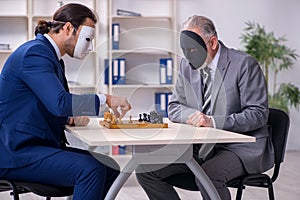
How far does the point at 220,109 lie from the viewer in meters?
3.02

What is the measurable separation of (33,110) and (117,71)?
3.97 metres

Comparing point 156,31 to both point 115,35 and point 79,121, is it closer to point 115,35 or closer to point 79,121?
point 115,35

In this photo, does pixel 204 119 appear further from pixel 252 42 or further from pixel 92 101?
pixel 252 42

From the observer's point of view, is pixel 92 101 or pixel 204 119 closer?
pixel 92 101

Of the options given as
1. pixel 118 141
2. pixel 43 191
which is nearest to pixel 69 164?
pixel 43 191

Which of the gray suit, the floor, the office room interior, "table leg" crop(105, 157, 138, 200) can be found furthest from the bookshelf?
"table leg" crop(105, 157, 138, 200)

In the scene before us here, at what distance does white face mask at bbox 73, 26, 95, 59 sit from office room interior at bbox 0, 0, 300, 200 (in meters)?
3.45

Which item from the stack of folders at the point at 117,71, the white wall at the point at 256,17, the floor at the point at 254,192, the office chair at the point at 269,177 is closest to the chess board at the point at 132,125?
the office chair at the point at 269,177

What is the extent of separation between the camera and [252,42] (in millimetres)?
6664

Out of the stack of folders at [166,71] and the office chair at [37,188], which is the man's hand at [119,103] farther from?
the stack of folders at [166,71]

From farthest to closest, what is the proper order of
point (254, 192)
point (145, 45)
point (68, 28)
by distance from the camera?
1. point (145, 45)
2. point (254, 192)
3. point (68, 28)

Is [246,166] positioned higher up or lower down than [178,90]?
lower down

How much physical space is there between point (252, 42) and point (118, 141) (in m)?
4.73

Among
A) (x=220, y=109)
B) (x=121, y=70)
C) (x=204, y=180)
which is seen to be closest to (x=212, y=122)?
(x=220, y=109)
